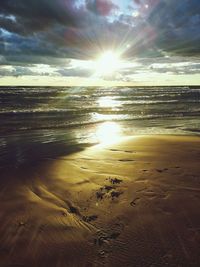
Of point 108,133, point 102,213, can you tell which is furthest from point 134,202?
point 108,133

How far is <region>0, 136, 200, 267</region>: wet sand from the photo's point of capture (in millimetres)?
4145

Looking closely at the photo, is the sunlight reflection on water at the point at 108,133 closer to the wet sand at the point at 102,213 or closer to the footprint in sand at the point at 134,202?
the wet sand at the point at 102,213

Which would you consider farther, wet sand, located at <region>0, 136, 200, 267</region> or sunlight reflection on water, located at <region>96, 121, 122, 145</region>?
sunlight reflection on water, located at <region>96, 121, 122, 145</region>

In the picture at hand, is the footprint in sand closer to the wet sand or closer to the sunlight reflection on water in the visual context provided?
the wet sand

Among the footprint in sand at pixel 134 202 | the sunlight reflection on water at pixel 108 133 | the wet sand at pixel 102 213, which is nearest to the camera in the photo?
the wet sand at pixel 102 213

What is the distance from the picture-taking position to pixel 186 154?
9.84 metres

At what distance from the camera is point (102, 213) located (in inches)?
211

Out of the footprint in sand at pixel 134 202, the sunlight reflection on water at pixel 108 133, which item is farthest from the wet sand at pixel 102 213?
the sunlight reflection on water at pixel 108 133

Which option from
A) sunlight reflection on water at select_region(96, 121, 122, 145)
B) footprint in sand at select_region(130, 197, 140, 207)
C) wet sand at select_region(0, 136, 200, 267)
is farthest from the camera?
sunlight reflection on water at select_region(96, 121, 122, 145)

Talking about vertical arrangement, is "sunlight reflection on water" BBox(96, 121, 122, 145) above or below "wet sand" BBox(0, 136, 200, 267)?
below

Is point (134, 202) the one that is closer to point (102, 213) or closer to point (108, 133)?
point (102, 213)

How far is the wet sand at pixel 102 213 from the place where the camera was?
4145mm

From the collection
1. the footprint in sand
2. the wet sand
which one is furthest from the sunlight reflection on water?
the footprint in sand

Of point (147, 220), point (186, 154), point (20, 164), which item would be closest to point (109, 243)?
point (147, 220)
